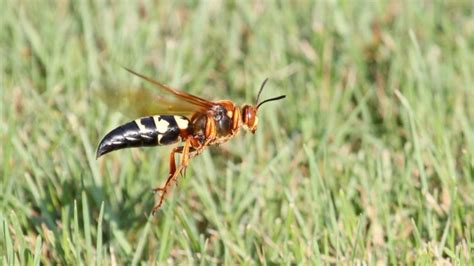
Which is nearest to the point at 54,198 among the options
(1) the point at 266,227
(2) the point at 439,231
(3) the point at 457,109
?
(1) the point at 266,227

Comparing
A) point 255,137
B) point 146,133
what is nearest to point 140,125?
point 146,133

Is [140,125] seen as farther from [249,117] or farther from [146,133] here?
[249,117]

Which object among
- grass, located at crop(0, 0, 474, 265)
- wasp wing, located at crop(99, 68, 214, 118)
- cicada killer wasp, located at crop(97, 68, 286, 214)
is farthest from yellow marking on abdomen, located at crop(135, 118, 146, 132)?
grass, located at crop(0, 0, 474, 265)

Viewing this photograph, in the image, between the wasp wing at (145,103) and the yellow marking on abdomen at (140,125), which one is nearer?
the yellow marking on abdomen at (140,125)

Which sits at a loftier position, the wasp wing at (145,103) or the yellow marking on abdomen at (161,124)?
the wasp wing at (145,103)

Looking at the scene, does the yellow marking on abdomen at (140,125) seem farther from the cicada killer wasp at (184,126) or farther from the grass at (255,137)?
the grass at (255,137)

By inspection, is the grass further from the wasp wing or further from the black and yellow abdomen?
the black and yellow abdomen

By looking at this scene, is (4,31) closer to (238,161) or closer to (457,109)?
(238,161)

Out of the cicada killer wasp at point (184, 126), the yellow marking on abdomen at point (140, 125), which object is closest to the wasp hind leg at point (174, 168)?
the cicada killer wasp at point (184, 126)
